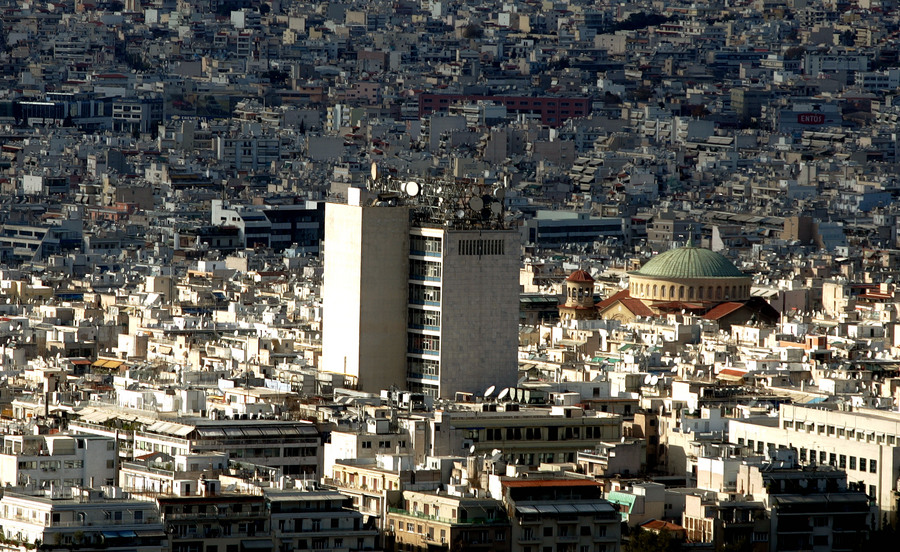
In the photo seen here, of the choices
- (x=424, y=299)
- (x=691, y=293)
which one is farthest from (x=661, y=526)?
(x=691, y=293)

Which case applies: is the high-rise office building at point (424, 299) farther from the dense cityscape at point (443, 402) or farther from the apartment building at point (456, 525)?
the apartment building at point (456, 525)

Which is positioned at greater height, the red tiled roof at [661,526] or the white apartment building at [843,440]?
the white apartment building at [843,440]

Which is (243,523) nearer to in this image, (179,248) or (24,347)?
(24,347)

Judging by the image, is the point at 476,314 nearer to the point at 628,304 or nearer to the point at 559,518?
the point at 559,518

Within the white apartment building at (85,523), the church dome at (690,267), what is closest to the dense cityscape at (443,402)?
the white apartment building at (85,523)

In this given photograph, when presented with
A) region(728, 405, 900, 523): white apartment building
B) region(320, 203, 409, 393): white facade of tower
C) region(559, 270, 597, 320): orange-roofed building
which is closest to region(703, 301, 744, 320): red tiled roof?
region(559, 270, 597, 320): orange-roofed building

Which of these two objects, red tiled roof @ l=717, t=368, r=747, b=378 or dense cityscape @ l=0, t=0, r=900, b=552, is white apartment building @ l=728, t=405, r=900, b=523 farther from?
red tiled roof @ l=717, t=368, r=747, b=378
